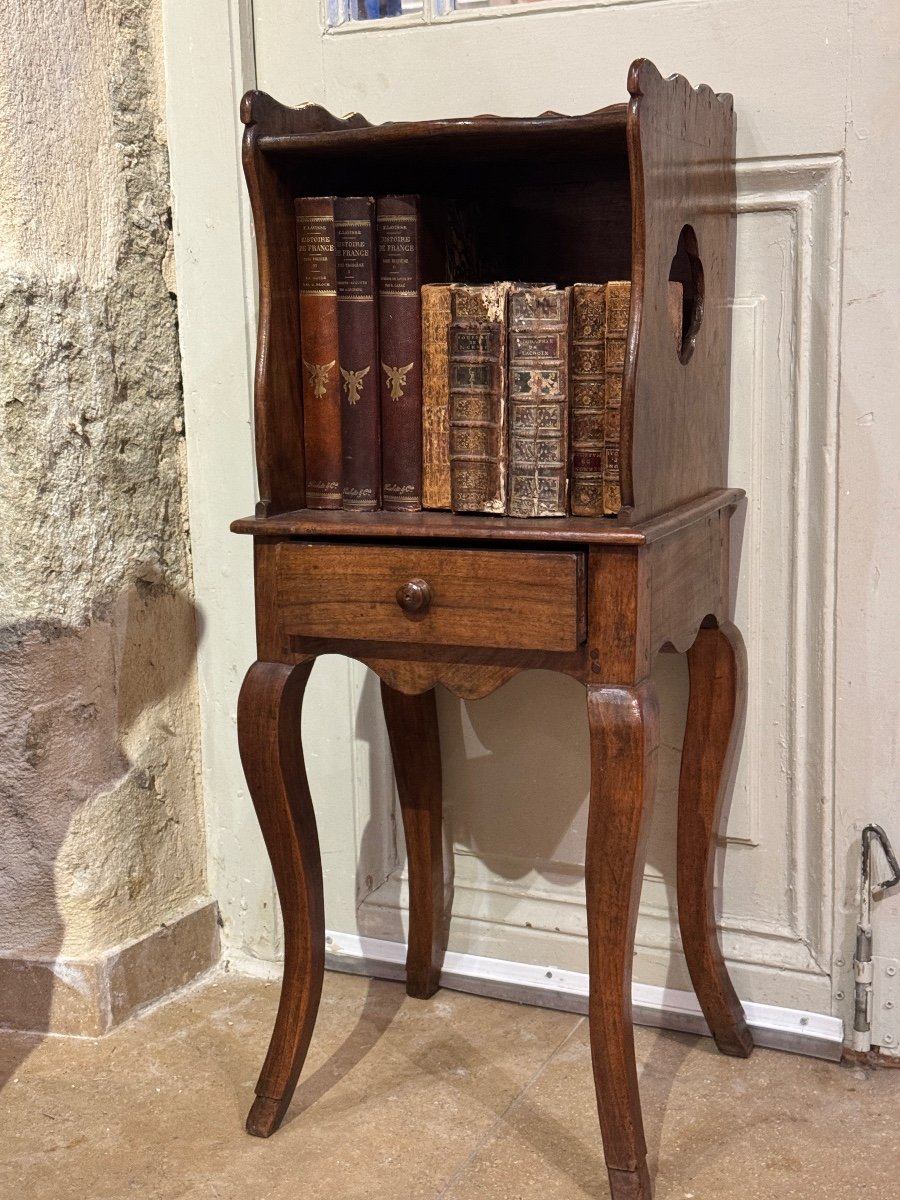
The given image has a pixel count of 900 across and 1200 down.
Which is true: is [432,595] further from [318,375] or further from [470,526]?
[318,375]

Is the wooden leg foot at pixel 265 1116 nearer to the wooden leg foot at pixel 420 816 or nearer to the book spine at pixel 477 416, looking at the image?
the wooden leg foot at pixel 420 816

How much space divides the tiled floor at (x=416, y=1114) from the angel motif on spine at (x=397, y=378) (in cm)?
90

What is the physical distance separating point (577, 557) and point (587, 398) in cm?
21

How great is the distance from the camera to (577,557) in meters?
1.33

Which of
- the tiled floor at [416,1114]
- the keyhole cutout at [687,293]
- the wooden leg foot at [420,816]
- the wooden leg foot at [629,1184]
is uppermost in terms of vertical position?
the keyhole cutout at [687,293]

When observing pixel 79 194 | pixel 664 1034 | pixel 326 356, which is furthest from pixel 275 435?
pixel 664 1034

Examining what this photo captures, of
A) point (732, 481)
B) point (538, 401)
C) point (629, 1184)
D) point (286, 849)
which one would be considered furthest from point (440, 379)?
point (629, 1184)

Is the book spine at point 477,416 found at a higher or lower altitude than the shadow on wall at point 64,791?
higher

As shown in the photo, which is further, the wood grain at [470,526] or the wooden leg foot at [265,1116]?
the wooden leg foot at [265,1116]

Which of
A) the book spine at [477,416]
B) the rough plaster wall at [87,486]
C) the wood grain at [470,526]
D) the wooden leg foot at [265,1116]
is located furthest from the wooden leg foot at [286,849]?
the rough plaster wall at [87,486]

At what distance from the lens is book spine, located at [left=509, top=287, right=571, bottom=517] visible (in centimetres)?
139

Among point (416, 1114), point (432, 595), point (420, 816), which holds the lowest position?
point (416, 1114)

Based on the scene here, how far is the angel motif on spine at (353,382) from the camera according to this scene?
1.52 m

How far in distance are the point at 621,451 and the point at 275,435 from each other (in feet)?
1.41
